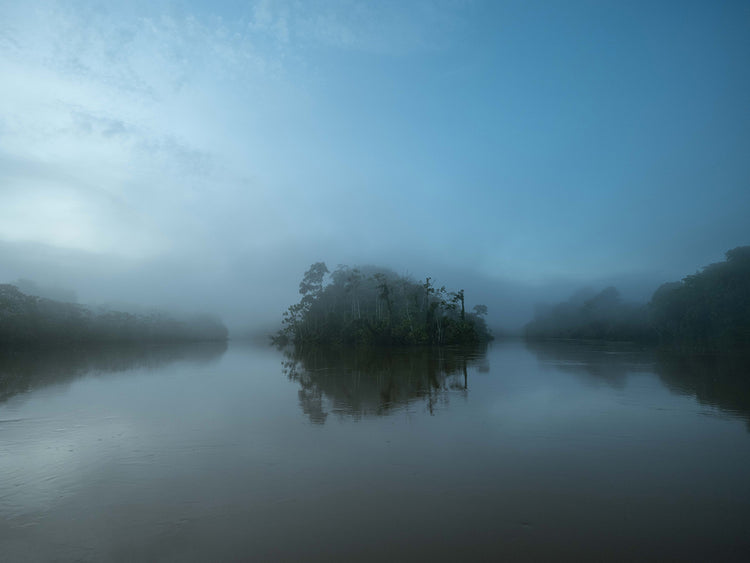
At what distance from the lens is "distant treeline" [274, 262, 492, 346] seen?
186 ft

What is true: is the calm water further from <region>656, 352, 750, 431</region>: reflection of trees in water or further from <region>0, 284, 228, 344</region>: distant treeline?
<region>0, 284, 228, 344</region>: distant treeline

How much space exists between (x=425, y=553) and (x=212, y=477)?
3.36m

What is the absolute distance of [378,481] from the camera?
527 centimetres

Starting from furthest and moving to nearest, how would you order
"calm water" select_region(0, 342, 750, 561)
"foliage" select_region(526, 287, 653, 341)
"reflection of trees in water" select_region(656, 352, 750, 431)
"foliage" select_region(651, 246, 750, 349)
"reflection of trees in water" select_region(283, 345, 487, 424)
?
"foliage" select_region(526, 287, 653, 341)
"foliage" select_region(651, 246, 750, 349)
"reflection of trees in water" select_region(656, 352, 750, 431)
"reflection of trees in water" select_region(283, 345, 487, 424)
"calm water" select_region(0, 342, 750, 561)

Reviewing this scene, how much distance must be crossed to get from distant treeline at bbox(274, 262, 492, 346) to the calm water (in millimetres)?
45807

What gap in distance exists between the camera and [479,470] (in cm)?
567

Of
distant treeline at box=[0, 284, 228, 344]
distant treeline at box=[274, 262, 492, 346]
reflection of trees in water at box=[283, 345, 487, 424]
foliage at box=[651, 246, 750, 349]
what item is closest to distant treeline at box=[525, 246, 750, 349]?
foliage at box=[651, 246, 750, 349]

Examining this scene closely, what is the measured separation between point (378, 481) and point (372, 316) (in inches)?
2384

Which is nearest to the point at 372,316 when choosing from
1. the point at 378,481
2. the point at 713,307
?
the point at 713,307

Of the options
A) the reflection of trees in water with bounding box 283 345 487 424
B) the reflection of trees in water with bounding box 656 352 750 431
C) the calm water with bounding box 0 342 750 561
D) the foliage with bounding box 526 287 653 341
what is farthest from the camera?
the foliage with bounding box 526 287 653 341

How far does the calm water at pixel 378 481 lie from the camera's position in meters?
3.74

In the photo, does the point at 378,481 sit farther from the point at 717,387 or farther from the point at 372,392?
the point at 717,387

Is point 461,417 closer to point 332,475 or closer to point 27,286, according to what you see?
point 332,475

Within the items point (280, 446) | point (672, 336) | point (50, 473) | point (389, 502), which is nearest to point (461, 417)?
point (280, 446)
